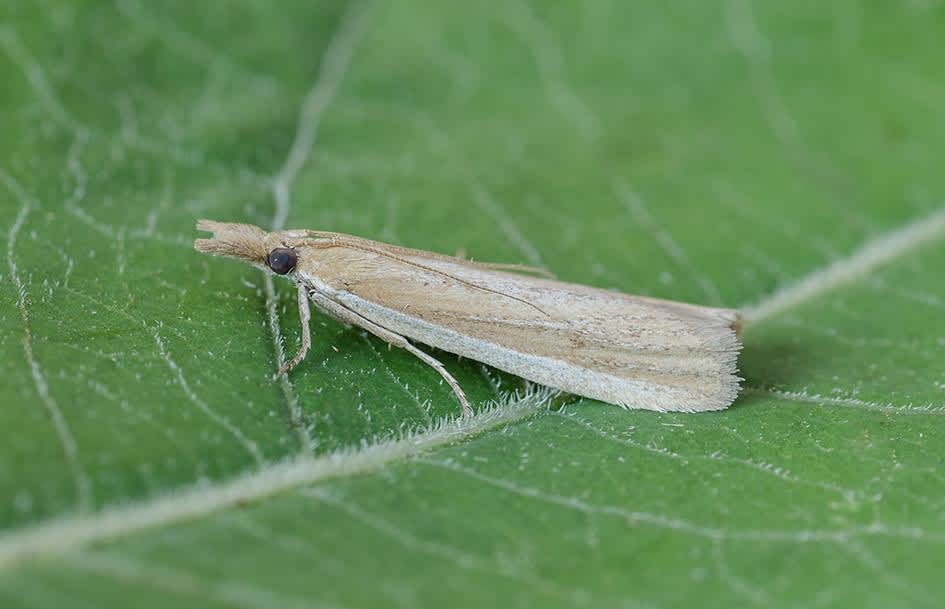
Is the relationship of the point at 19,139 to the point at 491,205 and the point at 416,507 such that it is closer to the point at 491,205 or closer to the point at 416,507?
the point at 491,205

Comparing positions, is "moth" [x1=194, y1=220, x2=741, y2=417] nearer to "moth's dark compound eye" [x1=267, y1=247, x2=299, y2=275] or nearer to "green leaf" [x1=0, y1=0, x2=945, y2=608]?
"moth's dark compound eye" [x1=267, y1=247, x2=299, y2=275]

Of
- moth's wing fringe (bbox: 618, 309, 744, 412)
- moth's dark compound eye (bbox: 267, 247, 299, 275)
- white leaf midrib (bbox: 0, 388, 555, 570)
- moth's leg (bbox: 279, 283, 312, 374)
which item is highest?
moth's wing fringe (bbox: 618, 309, 744, 412)

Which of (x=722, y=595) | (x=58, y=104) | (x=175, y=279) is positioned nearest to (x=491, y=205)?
(x=175, y=279)

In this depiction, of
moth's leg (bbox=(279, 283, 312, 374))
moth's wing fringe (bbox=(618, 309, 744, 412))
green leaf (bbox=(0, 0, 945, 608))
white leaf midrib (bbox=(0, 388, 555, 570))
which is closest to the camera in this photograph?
white leaf midrib (bbox=(0, 388, 555, 570))

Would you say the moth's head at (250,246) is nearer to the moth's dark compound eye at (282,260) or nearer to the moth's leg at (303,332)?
the moth's dark compound eye at (282,260)

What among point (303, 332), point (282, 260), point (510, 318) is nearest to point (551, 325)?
point (510, 318)

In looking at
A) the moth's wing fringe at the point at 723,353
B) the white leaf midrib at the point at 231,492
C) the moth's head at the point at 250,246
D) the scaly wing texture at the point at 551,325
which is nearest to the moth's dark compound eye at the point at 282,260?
the moth's head at the point at 250,246

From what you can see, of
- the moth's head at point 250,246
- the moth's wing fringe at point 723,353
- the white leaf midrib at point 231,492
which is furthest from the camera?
the moth's head at point 250,246

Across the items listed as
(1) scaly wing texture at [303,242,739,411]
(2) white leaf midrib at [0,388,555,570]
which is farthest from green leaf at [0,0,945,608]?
(1) scaly wing texture at [303,242,739,411]
